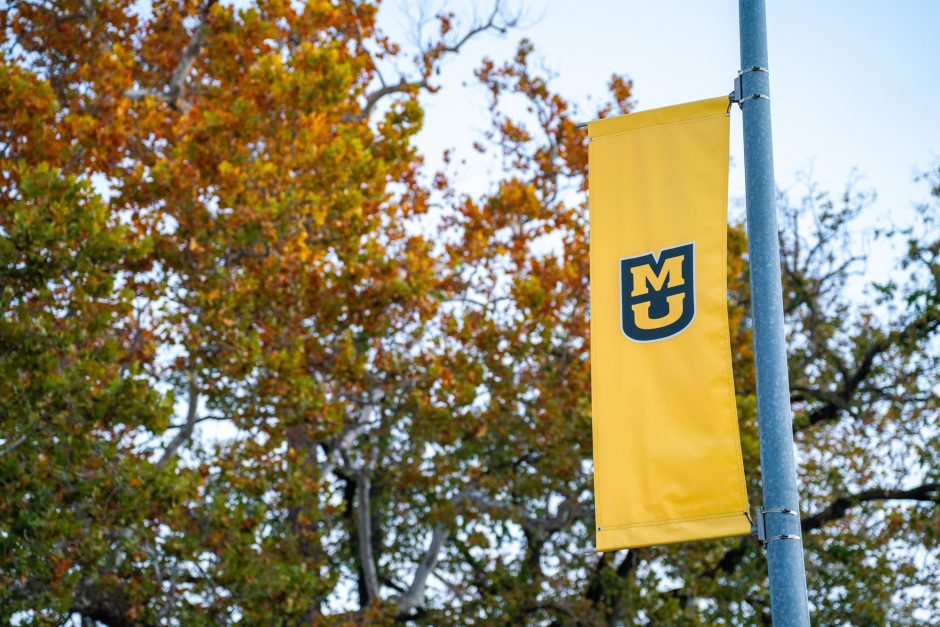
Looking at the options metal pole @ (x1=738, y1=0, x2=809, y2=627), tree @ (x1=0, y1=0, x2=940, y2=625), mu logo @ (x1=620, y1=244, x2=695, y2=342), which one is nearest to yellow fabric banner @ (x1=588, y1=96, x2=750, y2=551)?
mu logo @ (x1=620, y1=244, x2=695, y2=342)

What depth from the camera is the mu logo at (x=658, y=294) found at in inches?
184

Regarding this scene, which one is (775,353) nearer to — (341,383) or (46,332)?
(46,332)

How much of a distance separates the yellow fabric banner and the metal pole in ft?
0.37

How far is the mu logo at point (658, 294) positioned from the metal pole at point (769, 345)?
0.28m

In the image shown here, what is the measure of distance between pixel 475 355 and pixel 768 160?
28.6 feet

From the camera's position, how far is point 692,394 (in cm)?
456

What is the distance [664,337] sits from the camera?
468 centimetres

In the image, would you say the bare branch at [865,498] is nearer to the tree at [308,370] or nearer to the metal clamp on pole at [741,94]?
the tree at [308,370]

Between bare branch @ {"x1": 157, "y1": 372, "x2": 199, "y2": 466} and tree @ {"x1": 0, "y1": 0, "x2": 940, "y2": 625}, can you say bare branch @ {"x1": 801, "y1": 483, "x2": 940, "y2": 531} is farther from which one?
bare branch @ {"x1": 157, "y1": 372, "x2": 199, "y2": 466}

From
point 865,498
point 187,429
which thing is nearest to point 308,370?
point 187,429

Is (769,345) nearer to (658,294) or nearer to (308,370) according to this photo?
(658,294)

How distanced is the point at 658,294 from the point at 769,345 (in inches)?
20.0

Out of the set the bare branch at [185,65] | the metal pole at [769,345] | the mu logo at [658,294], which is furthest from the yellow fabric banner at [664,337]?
the bare branch at [185,65]

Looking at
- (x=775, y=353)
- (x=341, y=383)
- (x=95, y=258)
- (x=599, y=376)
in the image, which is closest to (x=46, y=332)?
(x=95, y=258)
